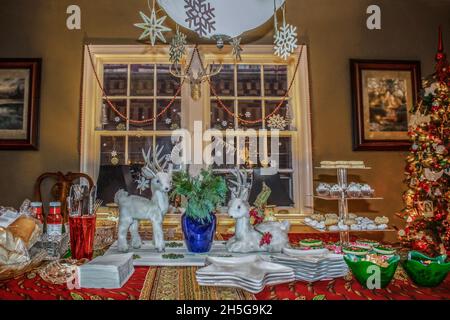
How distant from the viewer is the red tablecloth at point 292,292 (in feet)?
3.06

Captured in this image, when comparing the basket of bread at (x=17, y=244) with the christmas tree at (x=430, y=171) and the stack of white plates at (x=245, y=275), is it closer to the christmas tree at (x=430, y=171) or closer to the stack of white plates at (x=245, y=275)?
the stack of white plates at (x=245, y=275)

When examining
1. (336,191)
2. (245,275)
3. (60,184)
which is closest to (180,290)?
(245,275)

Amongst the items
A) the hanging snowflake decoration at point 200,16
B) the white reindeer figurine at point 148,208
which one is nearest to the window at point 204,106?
the white reindeer figurine at point 148,208

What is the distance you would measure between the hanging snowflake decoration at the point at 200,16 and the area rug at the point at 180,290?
932 mm

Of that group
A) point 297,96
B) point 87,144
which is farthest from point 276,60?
point 87,144

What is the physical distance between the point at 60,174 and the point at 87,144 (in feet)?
1.36

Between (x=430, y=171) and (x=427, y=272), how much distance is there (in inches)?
101

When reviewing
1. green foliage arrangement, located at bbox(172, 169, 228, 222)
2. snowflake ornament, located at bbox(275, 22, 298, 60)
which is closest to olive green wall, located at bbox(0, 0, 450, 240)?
snowflake ornament, located at bbox(275, 22, 298, 60)

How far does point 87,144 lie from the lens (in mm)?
3461

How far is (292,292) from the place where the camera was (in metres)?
0.96

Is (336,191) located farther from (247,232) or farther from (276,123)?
(276,123)

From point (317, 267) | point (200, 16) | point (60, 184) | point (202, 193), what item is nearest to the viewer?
point (317, 267)

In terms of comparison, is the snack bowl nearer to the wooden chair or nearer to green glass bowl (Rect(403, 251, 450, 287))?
green glass bowl (Rect(403, 251, 450, 287))

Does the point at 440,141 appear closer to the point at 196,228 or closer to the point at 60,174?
the point at 196,228
